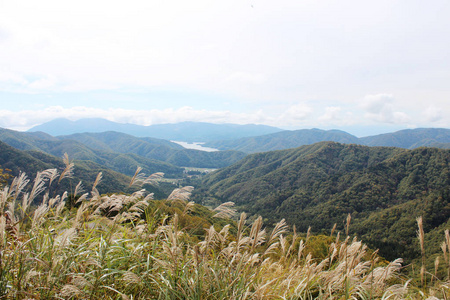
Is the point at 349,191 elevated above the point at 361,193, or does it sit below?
above

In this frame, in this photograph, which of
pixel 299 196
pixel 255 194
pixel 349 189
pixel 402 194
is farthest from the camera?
pixel 255 194

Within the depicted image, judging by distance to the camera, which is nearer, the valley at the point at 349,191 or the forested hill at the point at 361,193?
the valley at the point at 349,191

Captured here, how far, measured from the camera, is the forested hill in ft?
231

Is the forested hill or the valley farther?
the forested hill

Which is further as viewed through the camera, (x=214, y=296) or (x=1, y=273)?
(x=214, y=296)

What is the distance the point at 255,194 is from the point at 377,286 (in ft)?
468

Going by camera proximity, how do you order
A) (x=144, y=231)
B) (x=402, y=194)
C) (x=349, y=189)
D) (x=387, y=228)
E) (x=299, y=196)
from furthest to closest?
(x=299, y=196) → (x=349, y=189) → (x=402, y=194) → (x=387, y=228) → (x=144, y=231)

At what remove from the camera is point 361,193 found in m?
103

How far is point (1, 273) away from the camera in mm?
2016

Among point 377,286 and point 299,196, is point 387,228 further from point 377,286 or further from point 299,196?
point 377,286

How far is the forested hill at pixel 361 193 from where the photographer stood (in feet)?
231

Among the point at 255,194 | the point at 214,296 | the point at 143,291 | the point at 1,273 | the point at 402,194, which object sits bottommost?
the point at 255,194

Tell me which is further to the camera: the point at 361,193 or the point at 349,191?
the point at 349,191

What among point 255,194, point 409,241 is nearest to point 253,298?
point 409,241
